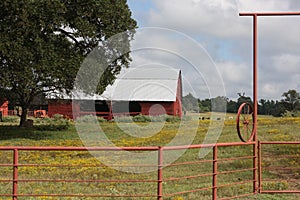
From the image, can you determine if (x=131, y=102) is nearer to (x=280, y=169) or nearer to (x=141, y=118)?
(x=141, y=118)

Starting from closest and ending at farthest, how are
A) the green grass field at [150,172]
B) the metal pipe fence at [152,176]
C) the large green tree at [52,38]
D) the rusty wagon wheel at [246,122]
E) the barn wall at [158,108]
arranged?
the metal pipe fence at [152,176]
the rusty wagon wheel at [246,122]
the green grass field at [150,172]
the large green tree at [52,38]
the barn wall at [158,108]

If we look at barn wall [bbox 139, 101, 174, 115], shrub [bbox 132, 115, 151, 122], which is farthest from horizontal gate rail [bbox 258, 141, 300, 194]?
barn wall [bbox 139, 101, 174, 115]

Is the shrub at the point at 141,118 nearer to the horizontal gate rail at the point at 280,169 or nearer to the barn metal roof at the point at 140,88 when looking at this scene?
the barn metal roof at the point at 140,88

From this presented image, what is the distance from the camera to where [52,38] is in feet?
89.5

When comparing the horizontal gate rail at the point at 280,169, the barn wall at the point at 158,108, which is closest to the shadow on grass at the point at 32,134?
the horizontal gate rail at the point at 280,169

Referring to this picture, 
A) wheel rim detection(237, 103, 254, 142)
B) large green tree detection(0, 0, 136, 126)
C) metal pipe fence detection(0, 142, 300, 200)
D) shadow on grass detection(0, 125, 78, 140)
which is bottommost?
metal pipe fence detection(0, 142, 300, 200)

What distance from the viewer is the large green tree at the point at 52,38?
2558cm

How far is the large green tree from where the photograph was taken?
25.6m

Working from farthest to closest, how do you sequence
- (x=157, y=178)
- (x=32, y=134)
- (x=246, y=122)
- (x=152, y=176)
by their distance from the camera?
(x=32, y=134) < (x=152, y=176) < (x=246, y=122) < (x=157, y=178)

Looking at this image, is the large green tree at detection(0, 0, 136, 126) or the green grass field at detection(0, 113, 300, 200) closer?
the green grass field at detection(0, 113, 300, 200)

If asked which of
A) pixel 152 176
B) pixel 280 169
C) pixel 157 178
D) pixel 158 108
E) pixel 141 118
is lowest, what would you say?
pixel 152 176

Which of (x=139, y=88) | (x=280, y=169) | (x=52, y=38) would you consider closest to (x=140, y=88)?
(x=139, y=88)

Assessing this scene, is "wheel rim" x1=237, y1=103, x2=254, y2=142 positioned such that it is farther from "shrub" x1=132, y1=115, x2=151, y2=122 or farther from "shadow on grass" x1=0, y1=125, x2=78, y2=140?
"shrub" x1=132, y1=115, x2=151, y2=122

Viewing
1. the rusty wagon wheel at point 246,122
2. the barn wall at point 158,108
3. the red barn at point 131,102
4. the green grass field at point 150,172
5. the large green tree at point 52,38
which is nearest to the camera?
the rusty wagon wheel at point 246,122
